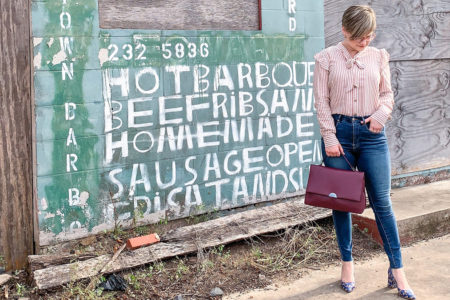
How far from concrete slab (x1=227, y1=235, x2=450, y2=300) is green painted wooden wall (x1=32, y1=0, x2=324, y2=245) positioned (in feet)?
3.69

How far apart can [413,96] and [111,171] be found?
3608 mm

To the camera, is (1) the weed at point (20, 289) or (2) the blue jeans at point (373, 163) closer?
(2) the blue jeans at point (373, 163)

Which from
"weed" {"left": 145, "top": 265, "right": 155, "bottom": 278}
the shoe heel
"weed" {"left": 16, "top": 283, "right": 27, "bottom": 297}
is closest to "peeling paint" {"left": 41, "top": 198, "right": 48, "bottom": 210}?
"weed" {"left": 16, "top": 283, "right": 27, "bottom": 297}

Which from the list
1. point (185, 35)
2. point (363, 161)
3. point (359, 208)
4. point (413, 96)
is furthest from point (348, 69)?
point (413, 96)

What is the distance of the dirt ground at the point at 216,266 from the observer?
12.4 ft

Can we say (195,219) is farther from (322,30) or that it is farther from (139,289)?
(322,30)

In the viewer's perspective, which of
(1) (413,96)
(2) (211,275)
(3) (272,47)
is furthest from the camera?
(1) (413,96)

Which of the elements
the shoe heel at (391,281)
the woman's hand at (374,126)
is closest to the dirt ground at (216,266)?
the shoe heel at (391,281)

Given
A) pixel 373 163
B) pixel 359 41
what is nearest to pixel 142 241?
Result: pixel 373 163

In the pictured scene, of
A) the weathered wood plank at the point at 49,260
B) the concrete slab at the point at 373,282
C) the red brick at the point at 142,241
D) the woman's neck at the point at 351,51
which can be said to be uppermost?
the woman's neck at the point at 351,51

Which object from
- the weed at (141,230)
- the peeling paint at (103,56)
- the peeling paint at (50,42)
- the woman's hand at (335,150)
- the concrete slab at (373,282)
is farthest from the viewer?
the weed at (141,230)

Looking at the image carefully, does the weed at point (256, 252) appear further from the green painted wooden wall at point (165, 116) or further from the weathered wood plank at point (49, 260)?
the weathered wood plank at point (49, 260)

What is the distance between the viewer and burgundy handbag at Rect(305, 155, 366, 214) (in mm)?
3469

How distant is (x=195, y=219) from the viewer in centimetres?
474
